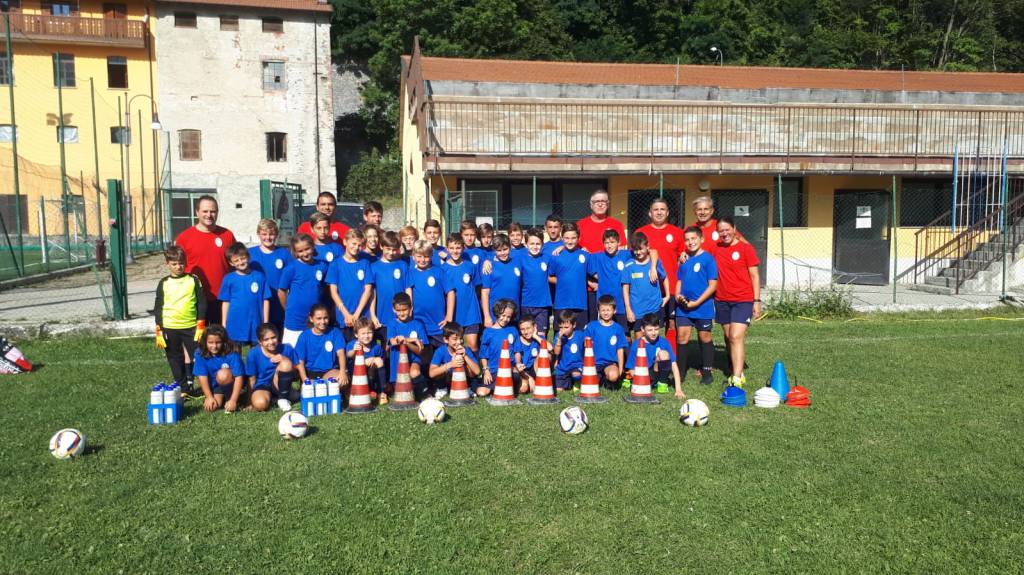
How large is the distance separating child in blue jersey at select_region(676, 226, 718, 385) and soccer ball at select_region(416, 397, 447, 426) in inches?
120

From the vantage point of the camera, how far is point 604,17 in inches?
1976

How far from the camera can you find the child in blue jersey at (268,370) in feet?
23.3

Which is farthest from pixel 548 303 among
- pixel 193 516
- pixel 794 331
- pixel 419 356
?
pixel 794 331

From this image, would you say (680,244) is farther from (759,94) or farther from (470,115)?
(759,94)

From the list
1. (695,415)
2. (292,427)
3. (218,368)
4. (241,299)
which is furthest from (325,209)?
(695,415)

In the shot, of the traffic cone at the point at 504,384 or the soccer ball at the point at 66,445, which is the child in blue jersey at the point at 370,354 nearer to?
the traffic cone at the point at 504,384

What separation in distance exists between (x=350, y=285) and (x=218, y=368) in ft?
4.82

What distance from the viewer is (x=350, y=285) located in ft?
25.3

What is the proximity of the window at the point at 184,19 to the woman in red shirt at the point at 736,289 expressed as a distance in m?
37.2

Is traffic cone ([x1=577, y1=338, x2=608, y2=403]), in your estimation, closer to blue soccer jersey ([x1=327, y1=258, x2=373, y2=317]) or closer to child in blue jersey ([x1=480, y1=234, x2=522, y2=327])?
child in blue jersey ([x1=480, y1=234, x2=522, y2=327])

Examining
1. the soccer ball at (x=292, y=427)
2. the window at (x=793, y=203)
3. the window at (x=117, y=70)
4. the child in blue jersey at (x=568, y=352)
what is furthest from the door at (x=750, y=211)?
the window at (x=117, y=70)

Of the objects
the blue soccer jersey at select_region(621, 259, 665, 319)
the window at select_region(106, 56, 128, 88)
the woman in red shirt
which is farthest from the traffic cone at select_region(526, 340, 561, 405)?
the window at select_region(106, 56, 128, 88)

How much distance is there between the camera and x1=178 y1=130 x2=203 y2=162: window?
36781mm

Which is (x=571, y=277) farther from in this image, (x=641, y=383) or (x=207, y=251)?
(x=207, y=251)
